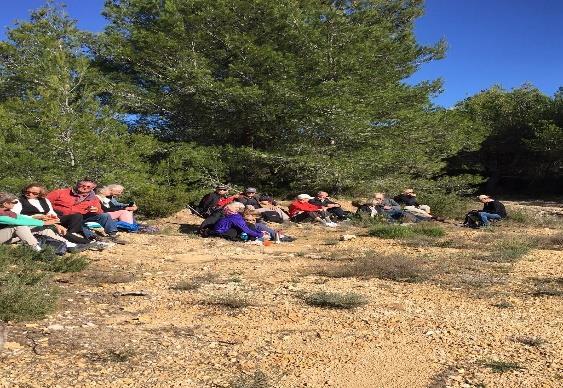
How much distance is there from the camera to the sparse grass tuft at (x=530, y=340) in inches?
145

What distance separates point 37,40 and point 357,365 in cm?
1284

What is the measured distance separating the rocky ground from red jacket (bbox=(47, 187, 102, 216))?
1522mm

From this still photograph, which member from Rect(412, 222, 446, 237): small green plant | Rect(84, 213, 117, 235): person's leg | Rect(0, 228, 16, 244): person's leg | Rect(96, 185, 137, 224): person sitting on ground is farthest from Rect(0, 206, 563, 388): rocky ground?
Rect(412, 222, 446, 237): small green plant

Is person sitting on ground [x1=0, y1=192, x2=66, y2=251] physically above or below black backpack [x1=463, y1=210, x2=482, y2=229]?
above

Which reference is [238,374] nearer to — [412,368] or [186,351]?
[186,351]

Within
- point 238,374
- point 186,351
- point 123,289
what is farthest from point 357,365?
point 123,289

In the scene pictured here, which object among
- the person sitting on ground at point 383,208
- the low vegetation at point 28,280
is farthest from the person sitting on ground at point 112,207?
the person sitting on ground at point 383,208

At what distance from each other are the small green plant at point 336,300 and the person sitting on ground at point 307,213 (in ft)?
22.7

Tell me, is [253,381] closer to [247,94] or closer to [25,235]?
[25,235]

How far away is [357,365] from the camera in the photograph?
3303 mm

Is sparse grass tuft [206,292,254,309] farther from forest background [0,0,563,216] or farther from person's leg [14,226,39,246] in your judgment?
forest background [0,0,563,216]

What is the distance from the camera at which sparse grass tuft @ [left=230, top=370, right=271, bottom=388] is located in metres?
2.94

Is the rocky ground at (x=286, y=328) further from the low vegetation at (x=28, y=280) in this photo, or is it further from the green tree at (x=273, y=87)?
the green tree at (x=273, y=87)

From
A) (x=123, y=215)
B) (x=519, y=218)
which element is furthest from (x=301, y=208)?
(x=519, y=218)
